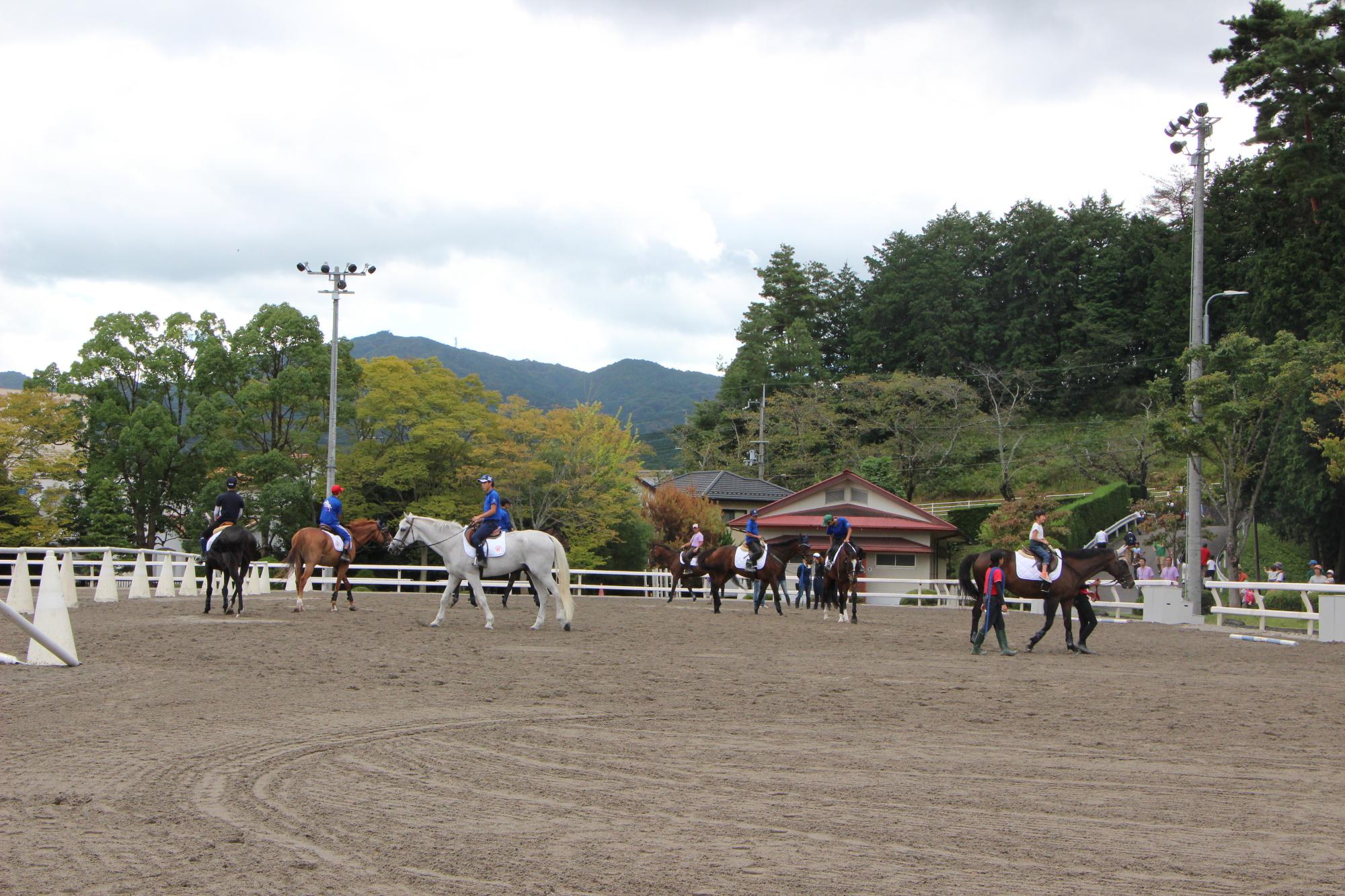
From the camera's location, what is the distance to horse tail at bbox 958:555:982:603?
1684 centimetres

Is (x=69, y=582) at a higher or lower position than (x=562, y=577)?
lower

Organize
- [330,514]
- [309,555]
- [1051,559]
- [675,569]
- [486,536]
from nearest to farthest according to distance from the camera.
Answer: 1. [1051,559]
2. [486,536]
3. [309,555]
4. [330,514]
5. [675,569]

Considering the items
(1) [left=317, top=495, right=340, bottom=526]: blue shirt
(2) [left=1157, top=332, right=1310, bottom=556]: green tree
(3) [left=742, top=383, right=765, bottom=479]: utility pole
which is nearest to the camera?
(1) [left=317, top=495, right=340, bottom=526]: blue shirt

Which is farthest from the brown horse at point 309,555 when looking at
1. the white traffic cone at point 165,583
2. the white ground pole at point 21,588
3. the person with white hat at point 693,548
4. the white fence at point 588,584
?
the person with white hat at point 693,548

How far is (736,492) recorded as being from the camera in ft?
215

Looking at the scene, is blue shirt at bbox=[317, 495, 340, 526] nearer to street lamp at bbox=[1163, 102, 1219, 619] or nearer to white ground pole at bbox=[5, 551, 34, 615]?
white ground pole at bbox=[5, 551, 34, 615]

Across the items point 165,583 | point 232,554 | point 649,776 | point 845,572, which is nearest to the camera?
point 649,776

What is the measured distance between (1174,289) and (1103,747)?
72834 mm

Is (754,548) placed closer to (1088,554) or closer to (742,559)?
(742,559)

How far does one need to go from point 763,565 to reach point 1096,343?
59.9 meters

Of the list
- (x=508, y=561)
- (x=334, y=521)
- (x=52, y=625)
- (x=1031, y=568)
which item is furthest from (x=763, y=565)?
(x=52, y=625)

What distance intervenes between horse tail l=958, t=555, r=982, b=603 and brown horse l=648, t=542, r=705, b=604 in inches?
545

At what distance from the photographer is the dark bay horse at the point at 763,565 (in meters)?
25.7

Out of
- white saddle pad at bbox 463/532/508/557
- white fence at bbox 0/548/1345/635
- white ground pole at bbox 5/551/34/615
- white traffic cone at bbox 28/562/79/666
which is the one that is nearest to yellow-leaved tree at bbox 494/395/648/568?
white fence at bbox 0/548/1345/635
